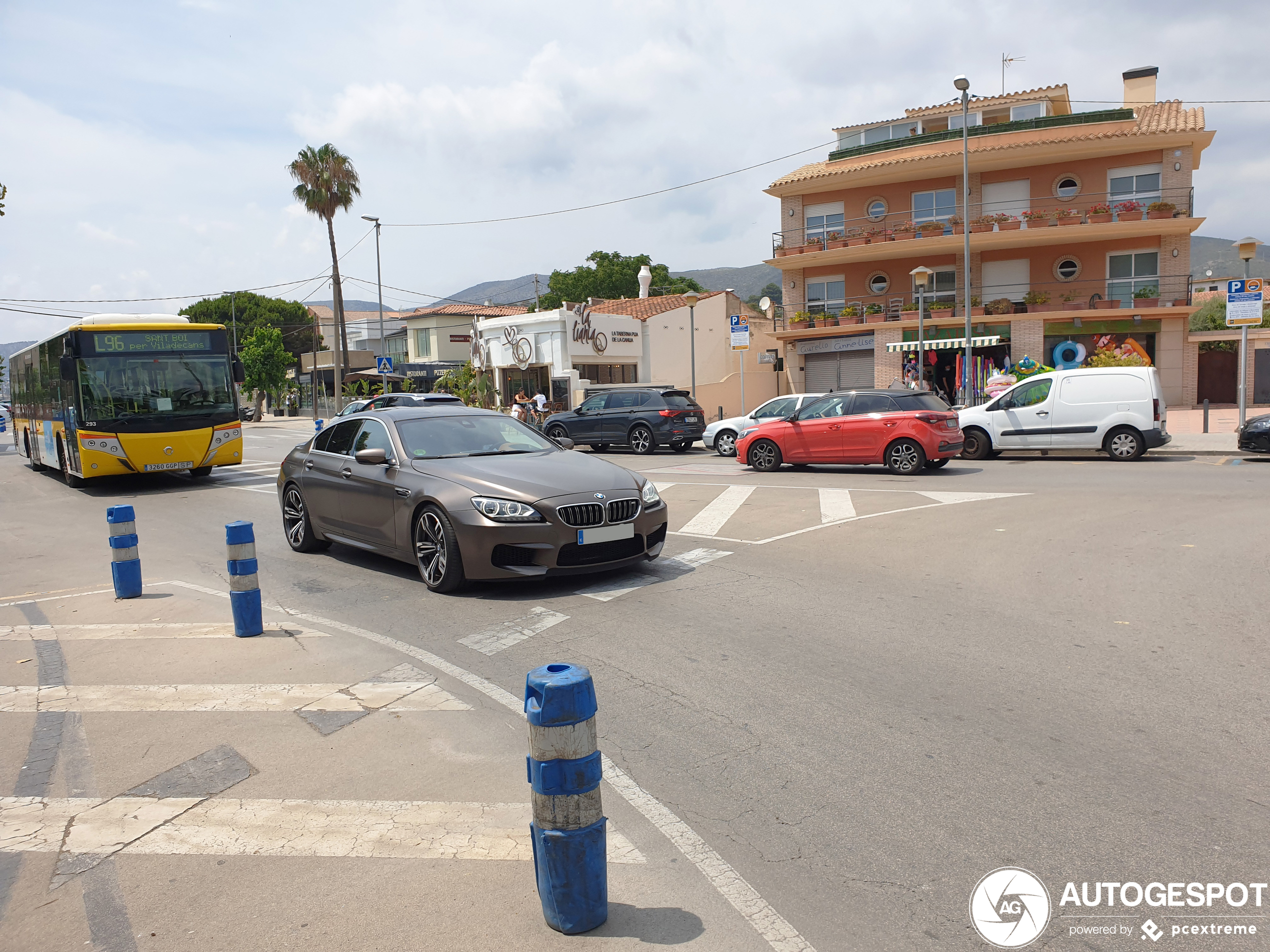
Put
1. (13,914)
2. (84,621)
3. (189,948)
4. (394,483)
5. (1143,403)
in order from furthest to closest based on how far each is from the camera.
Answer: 1. (1143,403)
2. (394,483)
3. (84,621)
4. (13,914)
5. (189,948)

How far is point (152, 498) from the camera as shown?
15391 millimetres

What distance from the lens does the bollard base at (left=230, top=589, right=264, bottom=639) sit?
20.7 ft

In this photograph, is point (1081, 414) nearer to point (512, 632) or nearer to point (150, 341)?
point (512, 632)

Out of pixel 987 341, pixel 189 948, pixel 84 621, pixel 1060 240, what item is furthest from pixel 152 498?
pixel 1060 240

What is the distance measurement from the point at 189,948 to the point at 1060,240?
35656 millimetres

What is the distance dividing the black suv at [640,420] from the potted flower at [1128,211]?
61.0ft

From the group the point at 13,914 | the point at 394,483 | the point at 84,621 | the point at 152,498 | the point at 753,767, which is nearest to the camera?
the point at 13,914

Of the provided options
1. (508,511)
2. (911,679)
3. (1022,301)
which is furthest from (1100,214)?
(911,679)

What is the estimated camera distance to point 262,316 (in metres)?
76.8

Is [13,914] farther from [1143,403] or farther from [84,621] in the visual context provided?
[1143,403]

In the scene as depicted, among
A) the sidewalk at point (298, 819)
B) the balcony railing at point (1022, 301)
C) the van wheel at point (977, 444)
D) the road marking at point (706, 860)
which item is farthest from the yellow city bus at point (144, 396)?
the balcony railing at point (1022, 301)

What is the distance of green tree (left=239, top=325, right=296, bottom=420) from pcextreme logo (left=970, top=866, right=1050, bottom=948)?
2239 inches

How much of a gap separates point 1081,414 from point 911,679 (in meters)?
14.1

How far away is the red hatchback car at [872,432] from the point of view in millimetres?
15516
